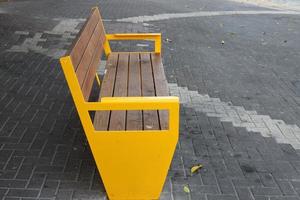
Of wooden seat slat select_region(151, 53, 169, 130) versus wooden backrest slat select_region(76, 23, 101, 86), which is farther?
wooden seat slat select_region(151, 53, 169, 130)

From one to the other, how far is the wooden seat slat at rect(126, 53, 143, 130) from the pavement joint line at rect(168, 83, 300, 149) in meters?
1.03

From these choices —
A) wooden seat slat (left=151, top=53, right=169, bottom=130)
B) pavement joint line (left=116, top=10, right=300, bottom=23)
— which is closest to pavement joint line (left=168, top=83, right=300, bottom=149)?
wooden seat slat (left=151, top=53, right=169, bottom=130)

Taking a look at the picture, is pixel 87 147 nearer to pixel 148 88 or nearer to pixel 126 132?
pixel 148 88

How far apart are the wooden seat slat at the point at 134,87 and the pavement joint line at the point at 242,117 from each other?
1.03m

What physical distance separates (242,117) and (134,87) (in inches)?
68.6

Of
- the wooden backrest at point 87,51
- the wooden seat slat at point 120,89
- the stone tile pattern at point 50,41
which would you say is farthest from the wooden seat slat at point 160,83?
the stone tile pattern at point 50,41

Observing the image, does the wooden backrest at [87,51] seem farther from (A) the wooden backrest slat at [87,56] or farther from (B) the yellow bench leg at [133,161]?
(B) the yellow bench leg at [133,161]

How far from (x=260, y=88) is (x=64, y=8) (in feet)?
23.3

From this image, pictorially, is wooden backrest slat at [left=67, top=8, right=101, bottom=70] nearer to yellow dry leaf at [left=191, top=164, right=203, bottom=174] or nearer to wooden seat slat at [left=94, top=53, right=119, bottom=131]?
wooden seat slat at [left=94, top=53, right=119, bottom=131]

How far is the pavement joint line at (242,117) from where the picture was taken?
442 centimetres

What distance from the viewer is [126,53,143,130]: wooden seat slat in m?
3.08

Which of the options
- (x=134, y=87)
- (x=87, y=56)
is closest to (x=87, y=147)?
(x=134, y=87)

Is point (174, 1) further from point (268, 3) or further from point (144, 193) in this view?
point (144, 193)

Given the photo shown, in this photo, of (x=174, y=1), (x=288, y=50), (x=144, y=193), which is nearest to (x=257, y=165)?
(x=144, y=193)
